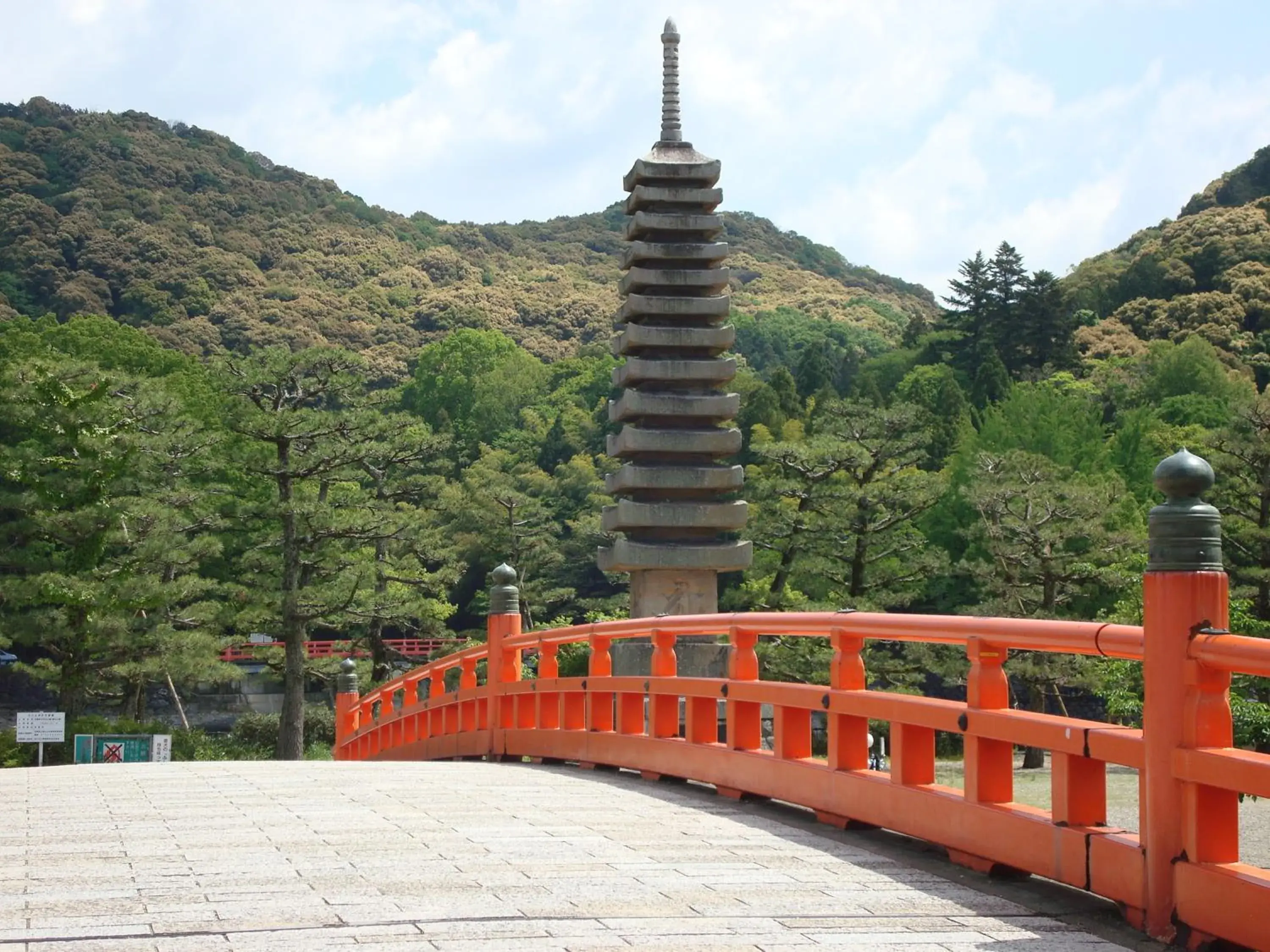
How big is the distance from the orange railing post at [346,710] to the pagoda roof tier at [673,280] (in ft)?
25.5

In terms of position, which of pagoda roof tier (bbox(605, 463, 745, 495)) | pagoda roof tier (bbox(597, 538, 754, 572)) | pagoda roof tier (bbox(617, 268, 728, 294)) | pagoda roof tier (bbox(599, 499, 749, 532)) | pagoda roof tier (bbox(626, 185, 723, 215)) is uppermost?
pagoda roof tier (bbox(626, 185, 723, 215))

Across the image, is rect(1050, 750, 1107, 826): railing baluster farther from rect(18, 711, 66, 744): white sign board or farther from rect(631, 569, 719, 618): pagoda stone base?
rect(18, 711, 66, 744): white sign board

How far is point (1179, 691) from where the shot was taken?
5.16 metres

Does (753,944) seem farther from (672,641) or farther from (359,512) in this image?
(359,512)

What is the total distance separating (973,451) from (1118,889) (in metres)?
42.6

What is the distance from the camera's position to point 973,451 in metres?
47.2

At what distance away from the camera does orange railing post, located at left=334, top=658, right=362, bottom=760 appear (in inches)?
962

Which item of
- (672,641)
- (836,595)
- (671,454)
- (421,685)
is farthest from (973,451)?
(672,641)

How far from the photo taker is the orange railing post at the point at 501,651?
14430 millimetres

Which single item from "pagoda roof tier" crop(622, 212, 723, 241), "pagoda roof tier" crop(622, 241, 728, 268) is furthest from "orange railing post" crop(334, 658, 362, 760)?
"pagoda roof tier" crop(622, 212, 723, 241)

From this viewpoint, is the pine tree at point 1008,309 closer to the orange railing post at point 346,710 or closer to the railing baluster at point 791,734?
the orange railing post at point 346,710

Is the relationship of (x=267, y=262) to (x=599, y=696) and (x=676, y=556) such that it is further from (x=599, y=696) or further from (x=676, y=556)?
(x=599, y=696)

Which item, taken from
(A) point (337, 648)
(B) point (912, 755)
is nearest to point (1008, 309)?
(A) point (337, 648)

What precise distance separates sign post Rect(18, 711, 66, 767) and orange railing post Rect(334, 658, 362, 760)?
473 centimetres
